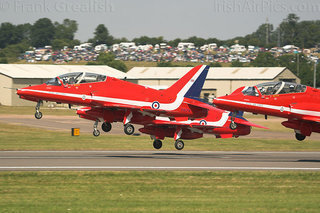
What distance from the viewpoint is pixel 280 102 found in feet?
126

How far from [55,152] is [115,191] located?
19821mm

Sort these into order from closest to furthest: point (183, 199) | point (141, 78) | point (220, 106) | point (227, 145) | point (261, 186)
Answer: point (183, 199), point (261, 186), point (220, 106), point (227, 145), point (141, 78)

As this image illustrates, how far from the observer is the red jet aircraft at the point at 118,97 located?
A: 41.3m

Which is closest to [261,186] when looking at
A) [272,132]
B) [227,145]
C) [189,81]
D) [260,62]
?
[189,81]

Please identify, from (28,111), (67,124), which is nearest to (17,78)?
(28,111)

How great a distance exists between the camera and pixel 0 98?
106 m

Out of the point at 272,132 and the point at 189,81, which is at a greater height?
the point at 189,81

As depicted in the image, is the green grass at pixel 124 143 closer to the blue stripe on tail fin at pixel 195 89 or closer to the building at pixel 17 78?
the blue stripe on tail fin at pixel 195 89

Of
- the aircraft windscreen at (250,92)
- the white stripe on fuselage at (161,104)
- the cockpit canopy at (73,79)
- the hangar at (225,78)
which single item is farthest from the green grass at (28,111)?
the aircraft windscreen at (250,92)

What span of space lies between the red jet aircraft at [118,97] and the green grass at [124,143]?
8509mm

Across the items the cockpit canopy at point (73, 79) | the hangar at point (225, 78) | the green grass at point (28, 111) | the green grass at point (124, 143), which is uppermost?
the cockpit canopy at point (73, 79)

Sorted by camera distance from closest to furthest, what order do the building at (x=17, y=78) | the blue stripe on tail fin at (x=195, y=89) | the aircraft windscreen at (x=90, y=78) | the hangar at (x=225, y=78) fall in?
the aircraft windscreen at (x=90, y=78), the blue stripe on tail fin at (x=195, y=89), the building at (x=17, y=78), the hangar at (x=225, y=78)

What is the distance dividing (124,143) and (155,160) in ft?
50.2

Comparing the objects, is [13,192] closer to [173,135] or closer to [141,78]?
[173,135]
